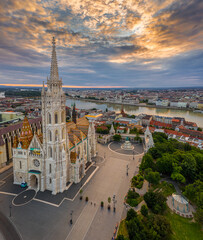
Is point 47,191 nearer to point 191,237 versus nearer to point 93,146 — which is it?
point 93,146

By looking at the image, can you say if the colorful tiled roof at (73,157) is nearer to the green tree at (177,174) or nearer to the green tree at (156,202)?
the green tree at (156,202)

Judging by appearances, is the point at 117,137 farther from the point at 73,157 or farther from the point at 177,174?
the point at 177,174

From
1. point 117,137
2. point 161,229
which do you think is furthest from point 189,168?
point 117,137

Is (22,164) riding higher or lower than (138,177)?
higher

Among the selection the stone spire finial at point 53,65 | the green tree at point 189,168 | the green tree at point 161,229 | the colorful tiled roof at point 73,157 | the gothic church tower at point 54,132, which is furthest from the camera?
the colorful tiled roof at point 73,157

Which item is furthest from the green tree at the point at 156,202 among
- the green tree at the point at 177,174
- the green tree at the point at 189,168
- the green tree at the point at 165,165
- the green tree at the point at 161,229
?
the green tree at the point at 189,168

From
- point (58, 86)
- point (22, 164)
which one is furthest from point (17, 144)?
point (58, 86)

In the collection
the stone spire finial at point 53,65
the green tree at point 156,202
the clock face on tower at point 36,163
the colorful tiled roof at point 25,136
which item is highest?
the stone spire finial at point 53,65
